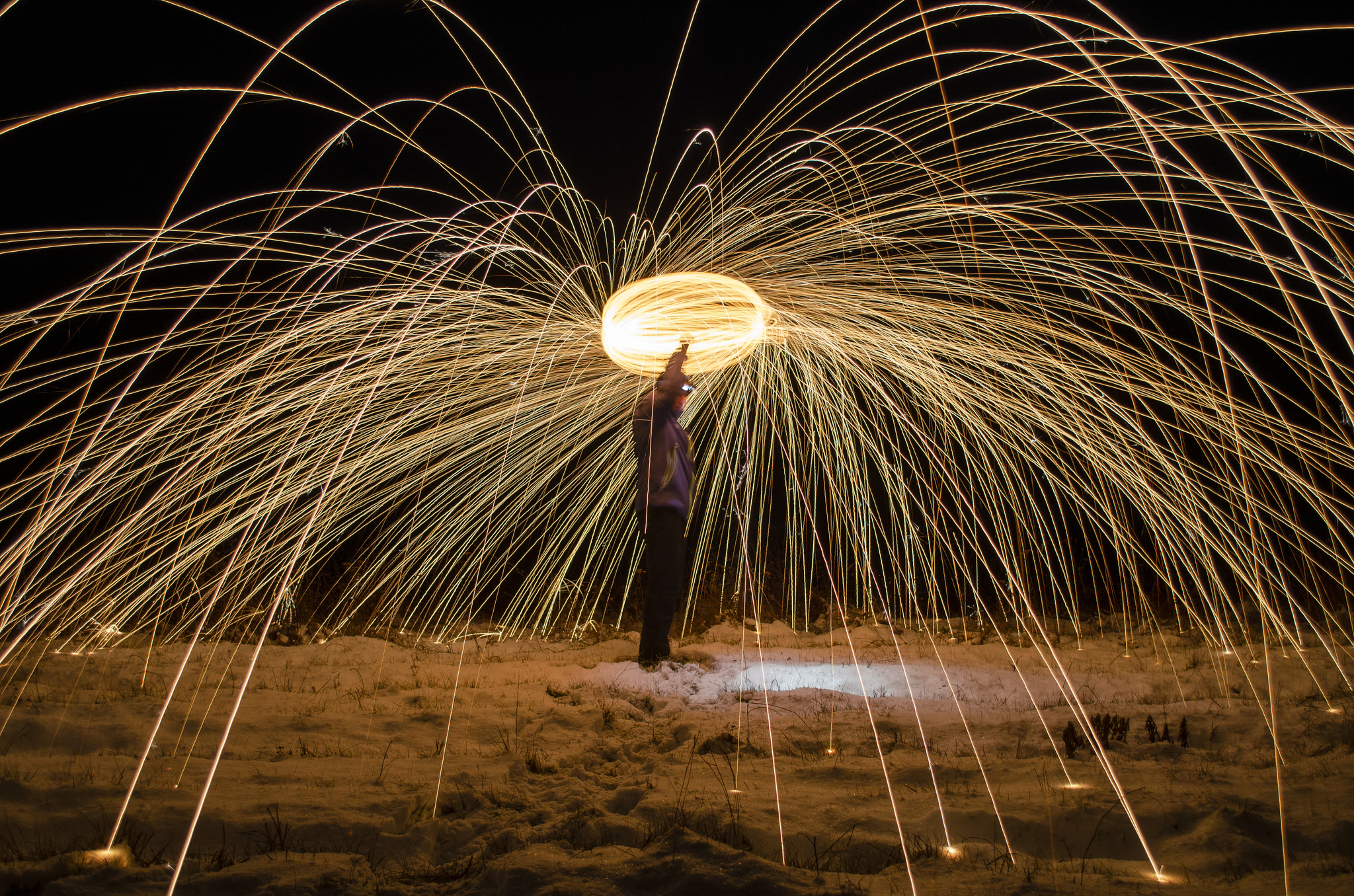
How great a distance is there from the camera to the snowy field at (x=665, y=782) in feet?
7.11

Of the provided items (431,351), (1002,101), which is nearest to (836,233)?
(1002,101)

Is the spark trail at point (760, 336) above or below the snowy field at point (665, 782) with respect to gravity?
above

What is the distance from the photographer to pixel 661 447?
5.95 metres

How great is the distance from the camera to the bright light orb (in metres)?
5.16

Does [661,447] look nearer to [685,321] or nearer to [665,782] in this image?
[685,321]

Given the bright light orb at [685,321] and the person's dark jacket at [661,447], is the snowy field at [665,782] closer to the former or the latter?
the person's dark jacket at [661,447]

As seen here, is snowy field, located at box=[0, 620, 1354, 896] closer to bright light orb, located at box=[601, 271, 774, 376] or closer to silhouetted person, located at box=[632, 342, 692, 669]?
silhouetted person, located at box=[632, 342, 692, 669]

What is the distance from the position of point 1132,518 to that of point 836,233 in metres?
8.87

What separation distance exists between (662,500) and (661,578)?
2.03 ft

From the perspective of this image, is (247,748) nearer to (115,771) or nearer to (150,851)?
(115,771)

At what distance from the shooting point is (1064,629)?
7.95 metres

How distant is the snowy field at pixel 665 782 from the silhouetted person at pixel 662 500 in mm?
507

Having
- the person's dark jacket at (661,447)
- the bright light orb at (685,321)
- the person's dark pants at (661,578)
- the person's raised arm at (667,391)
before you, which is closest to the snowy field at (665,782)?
the person's dark pants at (661,578)

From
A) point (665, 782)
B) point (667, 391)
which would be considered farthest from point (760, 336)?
point (665, 782)
